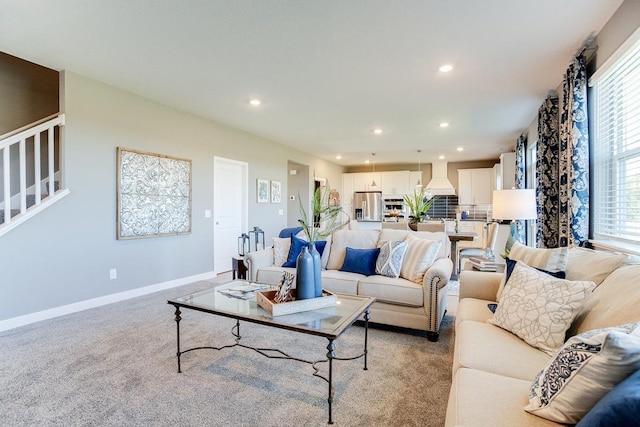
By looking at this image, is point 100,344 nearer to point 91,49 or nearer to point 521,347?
point 91,49

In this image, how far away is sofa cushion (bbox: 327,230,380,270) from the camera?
143 inches

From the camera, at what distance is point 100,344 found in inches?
106

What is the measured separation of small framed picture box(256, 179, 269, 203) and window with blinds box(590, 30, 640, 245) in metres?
5.04

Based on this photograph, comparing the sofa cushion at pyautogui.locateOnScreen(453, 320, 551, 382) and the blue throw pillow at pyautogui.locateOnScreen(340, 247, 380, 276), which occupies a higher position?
the blue throw pillow at pyautogui.locateOnScreen(340, 247, 380, 276)

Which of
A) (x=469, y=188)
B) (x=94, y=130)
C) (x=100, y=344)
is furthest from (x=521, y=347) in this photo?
(x=469, y=188)

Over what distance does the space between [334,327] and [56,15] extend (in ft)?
10.0

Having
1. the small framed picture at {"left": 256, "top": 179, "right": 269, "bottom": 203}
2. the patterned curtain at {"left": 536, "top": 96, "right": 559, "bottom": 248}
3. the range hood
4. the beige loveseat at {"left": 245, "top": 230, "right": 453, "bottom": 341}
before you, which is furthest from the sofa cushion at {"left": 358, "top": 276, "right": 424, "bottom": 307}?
the range hood

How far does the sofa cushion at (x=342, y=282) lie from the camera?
10.1 ft

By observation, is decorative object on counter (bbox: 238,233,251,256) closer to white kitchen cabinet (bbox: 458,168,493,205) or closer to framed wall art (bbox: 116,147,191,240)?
framed wall art (bbox: 116,147,191,240)

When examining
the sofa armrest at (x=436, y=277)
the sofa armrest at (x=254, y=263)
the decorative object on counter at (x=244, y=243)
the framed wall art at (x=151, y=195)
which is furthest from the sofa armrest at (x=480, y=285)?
the decorative object on counter at (x=244, y=243)

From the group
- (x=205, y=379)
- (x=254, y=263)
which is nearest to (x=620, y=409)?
(x=205, y=379)

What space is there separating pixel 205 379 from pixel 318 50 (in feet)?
9.14

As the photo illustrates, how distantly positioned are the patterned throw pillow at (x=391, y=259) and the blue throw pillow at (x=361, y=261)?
0.23 feet

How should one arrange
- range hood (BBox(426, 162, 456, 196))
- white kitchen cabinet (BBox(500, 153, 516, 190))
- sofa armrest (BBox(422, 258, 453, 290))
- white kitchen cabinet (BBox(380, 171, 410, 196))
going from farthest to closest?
1. white kitchen cabinet (BBox(380, 171, 410, 196))
2. range hood (BBox(426, 162, 456, 196))
3. white kitchen cabinet (BBox(500, 153, 516, 190))
4. sofa armrest (BBox(422, 258, 453, 290))
